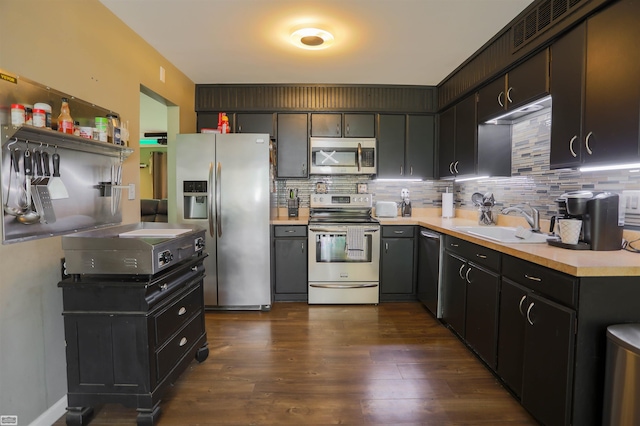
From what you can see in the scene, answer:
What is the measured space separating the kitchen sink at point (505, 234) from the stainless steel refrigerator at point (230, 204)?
1915 millimetres

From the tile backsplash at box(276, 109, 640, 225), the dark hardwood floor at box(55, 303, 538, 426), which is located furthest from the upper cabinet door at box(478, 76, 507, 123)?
the dark hardwood floor at box(55, 303, 538, 426)

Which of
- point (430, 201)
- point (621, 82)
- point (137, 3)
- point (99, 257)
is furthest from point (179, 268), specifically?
point (430, 201)

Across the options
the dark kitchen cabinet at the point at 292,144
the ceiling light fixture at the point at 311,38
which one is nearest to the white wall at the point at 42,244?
the ceiling light fixture at the point at 311,38

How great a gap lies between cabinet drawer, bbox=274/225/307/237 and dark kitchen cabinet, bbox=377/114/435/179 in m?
1.18

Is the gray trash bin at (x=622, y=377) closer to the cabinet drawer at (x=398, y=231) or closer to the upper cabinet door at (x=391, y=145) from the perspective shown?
the cabinet drawer at (x=398, y=231)

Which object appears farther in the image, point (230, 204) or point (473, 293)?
point (230, 204)

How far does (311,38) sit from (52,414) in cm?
293

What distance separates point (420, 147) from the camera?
3.83 metres

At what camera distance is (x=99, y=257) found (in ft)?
5.05

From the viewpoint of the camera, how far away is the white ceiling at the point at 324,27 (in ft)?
7.09

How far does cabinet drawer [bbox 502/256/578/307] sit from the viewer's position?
1.40 metres

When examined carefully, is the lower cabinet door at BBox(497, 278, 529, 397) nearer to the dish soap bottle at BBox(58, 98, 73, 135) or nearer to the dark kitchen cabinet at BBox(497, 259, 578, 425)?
the dark kitchen cabinet at BBox(497, 259, 578, 425)

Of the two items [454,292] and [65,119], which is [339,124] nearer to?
[454,292]

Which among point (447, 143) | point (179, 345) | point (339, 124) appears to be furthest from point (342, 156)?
point (179, 345)
